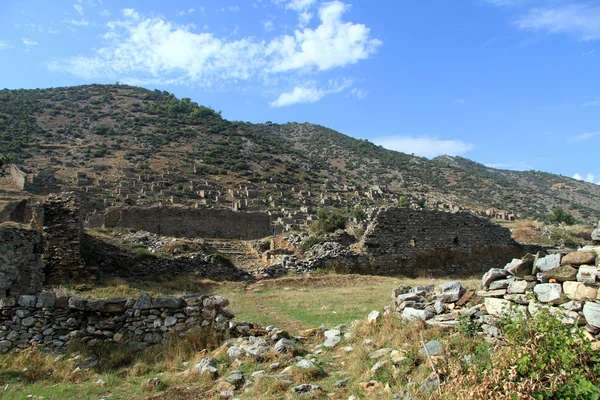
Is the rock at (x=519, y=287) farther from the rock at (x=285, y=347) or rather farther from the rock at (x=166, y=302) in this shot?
the rock at (x=166, y=302)

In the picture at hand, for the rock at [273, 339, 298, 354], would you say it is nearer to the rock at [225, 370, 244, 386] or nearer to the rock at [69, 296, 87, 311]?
the rock at [225, 370, 244, 386]

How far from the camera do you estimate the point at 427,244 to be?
18375 mm

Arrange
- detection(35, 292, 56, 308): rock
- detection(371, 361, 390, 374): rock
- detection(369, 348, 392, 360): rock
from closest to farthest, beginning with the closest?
1. detection(371, 361, 390, 374): rock
2. detection(369, 348, 392, 360): rock
3. detection(35, 292, 56, 308): rock

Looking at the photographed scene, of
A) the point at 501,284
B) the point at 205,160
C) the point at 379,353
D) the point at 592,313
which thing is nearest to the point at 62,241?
the point at 379,353

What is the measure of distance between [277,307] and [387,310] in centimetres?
→ 431

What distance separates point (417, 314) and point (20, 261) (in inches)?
415

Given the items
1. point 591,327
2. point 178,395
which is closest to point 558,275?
point 591,327

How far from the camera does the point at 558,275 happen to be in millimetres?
5371

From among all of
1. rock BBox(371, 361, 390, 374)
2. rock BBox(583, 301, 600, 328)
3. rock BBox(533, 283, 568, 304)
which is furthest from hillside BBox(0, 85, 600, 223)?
rock BBox(583, 301, 600, 328)

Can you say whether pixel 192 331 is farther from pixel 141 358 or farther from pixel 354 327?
pixel 354 327

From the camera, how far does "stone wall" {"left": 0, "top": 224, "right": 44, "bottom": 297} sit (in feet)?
37.0

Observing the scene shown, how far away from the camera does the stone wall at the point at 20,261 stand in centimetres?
1127

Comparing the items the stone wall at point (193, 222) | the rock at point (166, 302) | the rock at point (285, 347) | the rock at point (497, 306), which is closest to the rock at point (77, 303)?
the rock at point (166, 302)

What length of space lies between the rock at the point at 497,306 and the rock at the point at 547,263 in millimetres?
599
